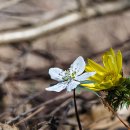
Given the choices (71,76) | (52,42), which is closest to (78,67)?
(71,76)

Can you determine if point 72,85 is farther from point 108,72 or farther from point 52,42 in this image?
point 52,42

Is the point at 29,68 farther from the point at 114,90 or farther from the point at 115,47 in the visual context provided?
the point at 114,90

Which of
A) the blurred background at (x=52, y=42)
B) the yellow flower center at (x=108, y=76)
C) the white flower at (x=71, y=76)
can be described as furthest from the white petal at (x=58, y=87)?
the blurred background at (x=52, y=42)

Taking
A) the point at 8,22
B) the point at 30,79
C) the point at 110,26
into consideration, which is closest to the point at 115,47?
the point at 110,26

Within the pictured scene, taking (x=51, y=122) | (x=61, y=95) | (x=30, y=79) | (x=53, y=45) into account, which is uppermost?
(x=53, y=45)

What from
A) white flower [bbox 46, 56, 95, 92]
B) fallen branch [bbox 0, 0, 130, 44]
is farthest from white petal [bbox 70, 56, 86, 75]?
fallen branch [bbox 0, 0, 130, 44]

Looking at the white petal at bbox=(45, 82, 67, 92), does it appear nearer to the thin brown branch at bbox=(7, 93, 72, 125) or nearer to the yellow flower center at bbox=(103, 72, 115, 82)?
the yellow flower center at bbox=(103, 72, 115, 82)

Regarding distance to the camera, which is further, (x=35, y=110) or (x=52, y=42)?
(x=52, y=42)
